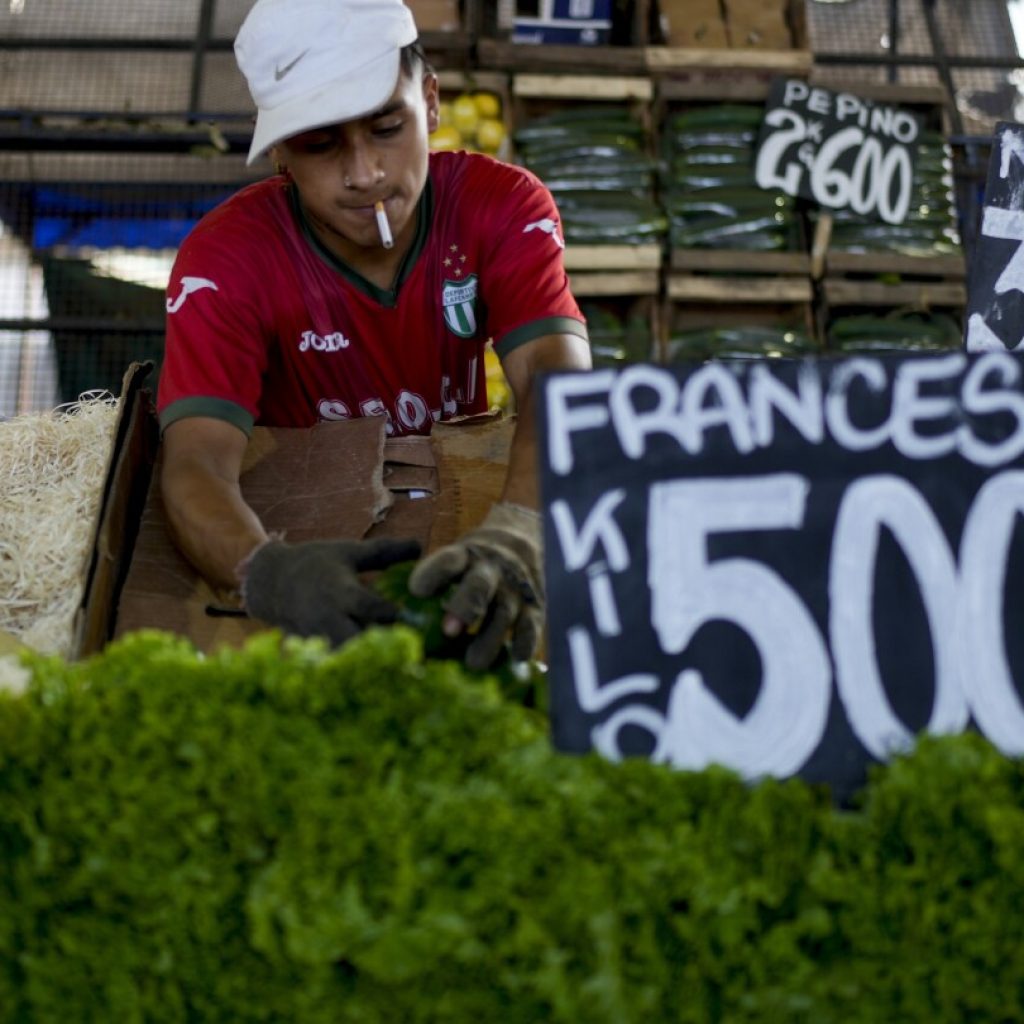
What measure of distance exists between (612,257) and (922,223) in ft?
4.64

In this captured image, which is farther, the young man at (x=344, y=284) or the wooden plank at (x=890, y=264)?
the wooden plank at (x=890, y=264)

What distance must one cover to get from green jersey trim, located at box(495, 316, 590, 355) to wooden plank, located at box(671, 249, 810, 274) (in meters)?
3.42

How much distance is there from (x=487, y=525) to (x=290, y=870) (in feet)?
2.50

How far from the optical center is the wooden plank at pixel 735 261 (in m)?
5.96

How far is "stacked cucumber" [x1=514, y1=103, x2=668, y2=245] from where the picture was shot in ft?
19.9

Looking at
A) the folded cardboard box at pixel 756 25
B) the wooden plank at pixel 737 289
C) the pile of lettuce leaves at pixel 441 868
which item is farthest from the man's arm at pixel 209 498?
the folded cardboard box at pixel 756 25

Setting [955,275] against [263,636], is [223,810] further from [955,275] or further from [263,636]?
[955,275]

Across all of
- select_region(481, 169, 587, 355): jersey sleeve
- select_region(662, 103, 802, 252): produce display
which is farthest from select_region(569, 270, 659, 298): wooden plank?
select_region(481, 169, 587, 355): jersey sleeve

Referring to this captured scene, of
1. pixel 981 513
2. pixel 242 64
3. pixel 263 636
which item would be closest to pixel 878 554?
pixel 981 513

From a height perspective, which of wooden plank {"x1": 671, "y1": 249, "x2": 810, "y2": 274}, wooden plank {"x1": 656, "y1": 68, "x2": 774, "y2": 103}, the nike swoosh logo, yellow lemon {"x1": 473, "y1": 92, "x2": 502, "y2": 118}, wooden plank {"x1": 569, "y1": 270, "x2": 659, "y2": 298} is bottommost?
wooden plank {"x1": 569, "y1": 270, "x2": 659, "y2": 298}

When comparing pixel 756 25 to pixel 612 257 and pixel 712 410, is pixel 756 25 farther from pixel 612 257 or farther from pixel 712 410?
pixel 712 410

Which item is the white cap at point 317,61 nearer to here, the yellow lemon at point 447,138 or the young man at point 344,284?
the young man at point 344,284

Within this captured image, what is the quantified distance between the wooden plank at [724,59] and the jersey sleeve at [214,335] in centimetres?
382

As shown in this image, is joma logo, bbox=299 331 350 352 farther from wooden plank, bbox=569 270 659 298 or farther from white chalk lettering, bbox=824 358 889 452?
wooden plank, bbox=569 270 659 298
